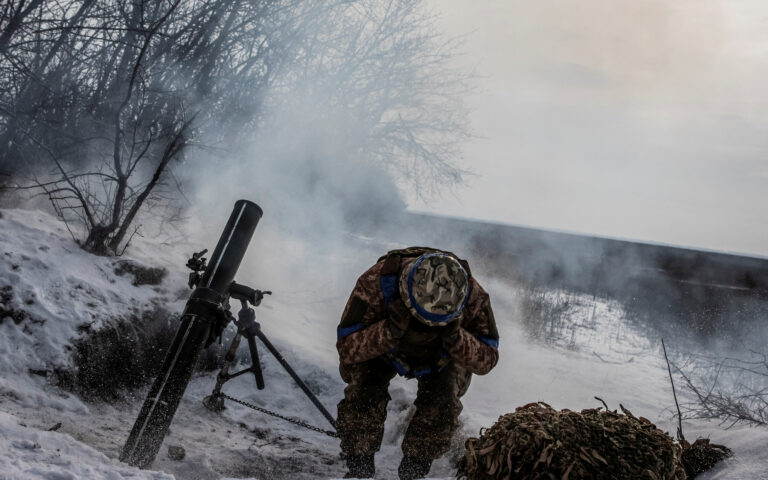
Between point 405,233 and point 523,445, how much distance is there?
18.8 meters

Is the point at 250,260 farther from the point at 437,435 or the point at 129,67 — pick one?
the point at 437,435

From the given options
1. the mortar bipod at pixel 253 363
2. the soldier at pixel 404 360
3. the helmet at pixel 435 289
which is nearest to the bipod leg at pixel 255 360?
the mortar bipod at pixel 253 363

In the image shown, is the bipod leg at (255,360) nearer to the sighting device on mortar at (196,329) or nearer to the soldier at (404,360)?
the sighting device on mortar at (196,329)

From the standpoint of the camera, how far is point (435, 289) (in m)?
2.47

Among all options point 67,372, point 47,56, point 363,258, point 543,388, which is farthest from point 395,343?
point 363,258

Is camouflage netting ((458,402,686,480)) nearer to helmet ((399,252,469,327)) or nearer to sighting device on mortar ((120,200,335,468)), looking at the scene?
helmet ((399,252,469,327))

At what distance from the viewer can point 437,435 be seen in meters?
2.84

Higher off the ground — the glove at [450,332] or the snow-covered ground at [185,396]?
the glove at [450,332]

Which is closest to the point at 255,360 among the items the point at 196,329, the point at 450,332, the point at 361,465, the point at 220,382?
the point at 220,382

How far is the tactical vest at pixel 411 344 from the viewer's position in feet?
8.66

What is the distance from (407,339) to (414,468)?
0.83m

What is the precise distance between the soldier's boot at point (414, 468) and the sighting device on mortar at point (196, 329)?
933 mm

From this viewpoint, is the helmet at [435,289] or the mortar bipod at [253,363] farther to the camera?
the mortar bipod at [253,363]

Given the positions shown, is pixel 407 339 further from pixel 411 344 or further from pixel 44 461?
pixel 44 461
